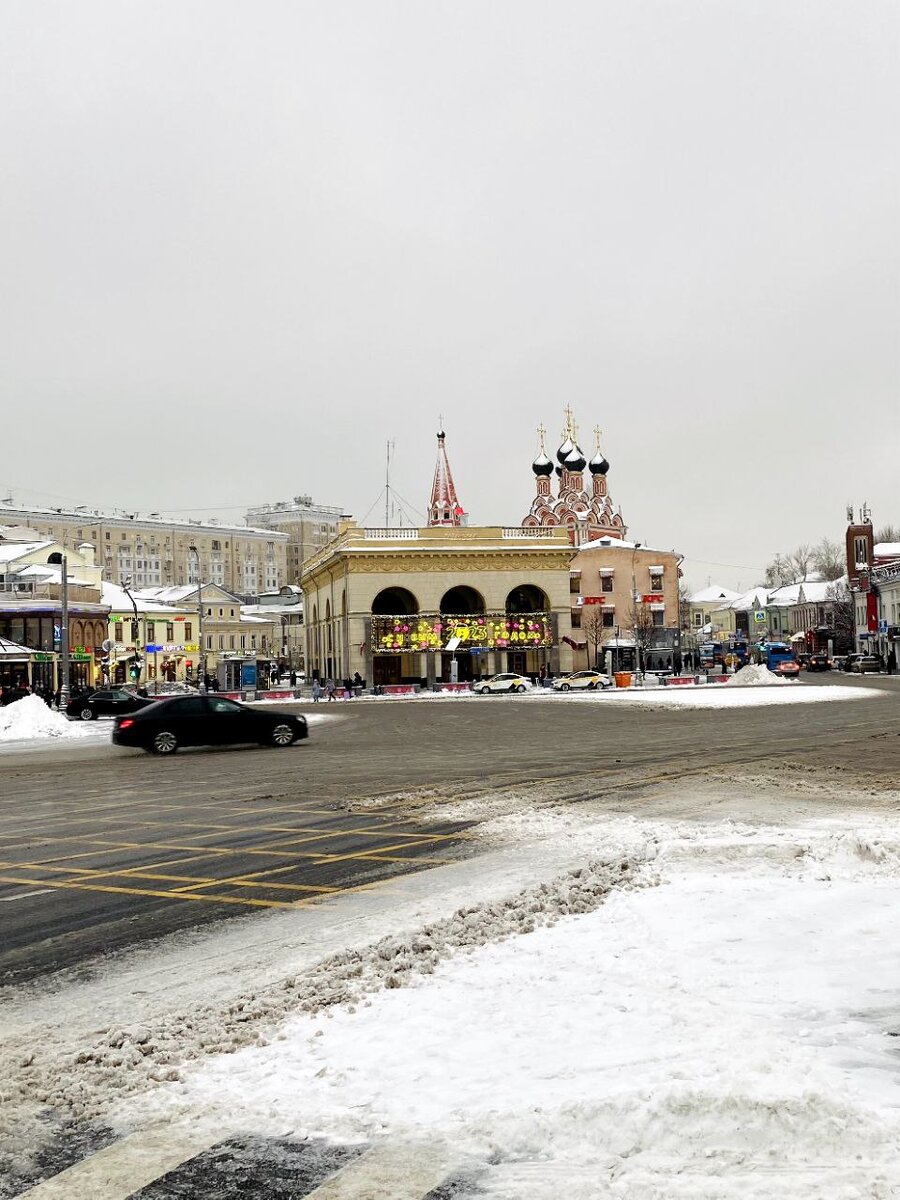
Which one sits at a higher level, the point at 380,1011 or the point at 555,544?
the point at 555,544

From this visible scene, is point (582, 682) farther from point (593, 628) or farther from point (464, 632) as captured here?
point (593, 628)

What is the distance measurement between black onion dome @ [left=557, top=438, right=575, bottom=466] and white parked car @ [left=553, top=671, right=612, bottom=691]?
4802 centimetres

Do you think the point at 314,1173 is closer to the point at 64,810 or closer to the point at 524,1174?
the point at 524,1174

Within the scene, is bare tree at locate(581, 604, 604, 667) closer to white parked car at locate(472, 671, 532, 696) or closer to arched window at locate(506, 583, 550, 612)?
arched window at locate(506, 583, 550, 612)

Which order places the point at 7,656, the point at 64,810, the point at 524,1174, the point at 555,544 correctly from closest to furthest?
the point at 524,1174, the point at 64,810, the point at 7,656, the point at 555,544

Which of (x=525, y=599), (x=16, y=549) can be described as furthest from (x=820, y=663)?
(x=16, y=549)

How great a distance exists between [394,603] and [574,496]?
36.3 m

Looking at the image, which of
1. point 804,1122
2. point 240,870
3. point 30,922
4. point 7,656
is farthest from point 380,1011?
point 7,656

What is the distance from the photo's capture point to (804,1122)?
4.35 m

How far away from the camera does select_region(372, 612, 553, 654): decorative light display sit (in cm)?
8144

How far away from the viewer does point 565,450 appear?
389 ft

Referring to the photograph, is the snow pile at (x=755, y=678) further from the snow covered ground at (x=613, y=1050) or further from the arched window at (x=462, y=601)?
the snow covered ground at (x=613, y=1050)

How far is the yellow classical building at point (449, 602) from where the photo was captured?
81.5m

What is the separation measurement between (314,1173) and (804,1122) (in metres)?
1.92
